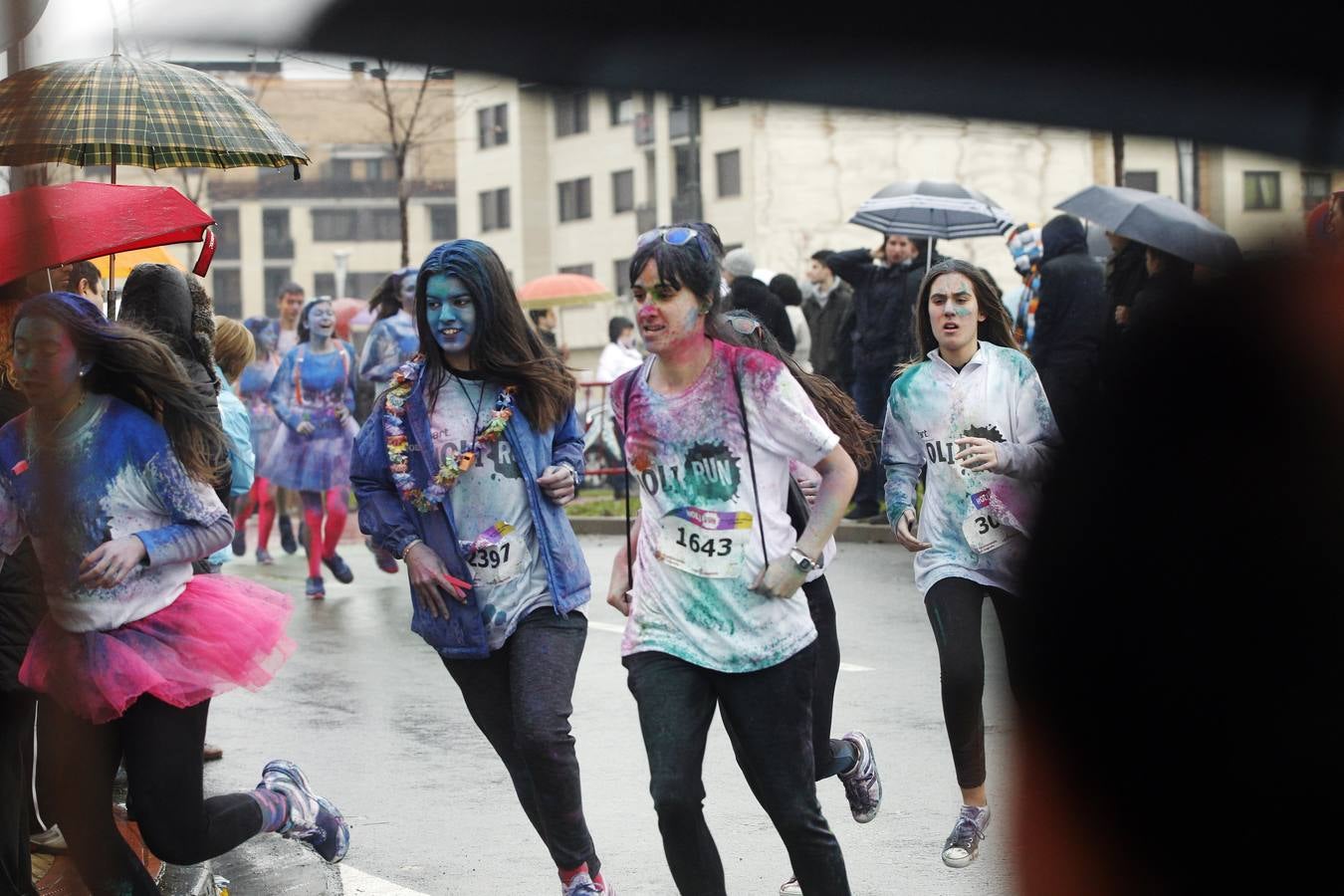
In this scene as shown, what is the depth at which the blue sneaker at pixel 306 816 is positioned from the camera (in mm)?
4816

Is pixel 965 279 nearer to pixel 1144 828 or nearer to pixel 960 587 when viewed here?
pixel 960 587

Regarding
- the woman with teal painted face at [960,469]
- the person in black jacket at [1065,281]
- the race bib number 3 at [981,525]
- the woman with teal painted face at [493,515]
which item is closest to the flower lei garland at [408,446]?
the woman with teal painted face at [493,515]

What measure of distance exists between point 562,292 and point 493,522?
25.1m

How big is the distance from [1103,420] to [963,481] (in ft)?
13.5

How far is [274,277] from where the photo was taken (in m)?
75.6

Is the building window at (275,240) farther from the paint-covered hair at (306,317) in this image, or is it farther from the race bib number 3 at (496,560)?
the race bib number 3 at (496,560)

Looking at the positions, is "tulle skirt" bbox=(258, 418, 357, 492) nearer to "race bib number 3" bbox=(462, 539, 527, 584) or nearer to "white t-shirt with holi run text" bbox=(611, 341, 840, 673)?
"race bib number 3" bbox=(462, 539, 527, 584)

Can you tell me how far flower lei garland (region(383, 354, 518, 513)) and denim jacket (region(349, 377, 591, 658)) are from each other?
0.7 inches

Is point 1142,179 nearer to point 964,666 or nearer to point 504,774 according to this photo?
point 964,666

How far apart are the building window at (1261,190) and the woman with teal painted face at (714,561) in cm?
296

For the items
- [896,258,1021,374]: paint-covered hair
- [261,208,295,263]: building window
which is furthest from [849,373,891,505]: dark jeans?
[261,208,295,263]: building window

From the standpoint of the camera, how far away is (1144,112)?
3.26 feet

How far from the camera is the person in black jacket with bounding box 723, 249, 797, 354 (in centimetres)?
1118

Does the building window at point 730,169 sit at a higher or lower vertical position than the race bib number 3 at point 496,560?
higher
